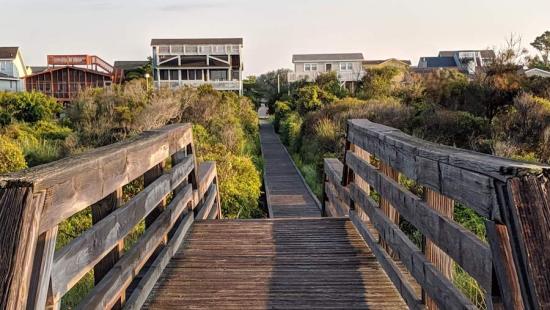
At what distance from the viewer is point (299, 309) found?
3451mm

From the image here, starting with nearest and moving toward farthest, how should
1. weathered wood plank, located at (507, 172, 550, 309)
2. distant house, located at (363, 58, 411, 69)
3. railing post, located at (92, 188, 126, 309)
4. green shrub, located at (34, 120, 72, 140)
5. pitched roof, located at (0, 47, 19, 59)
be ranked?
1. weathered wood plank, located at (507, 172, 550, 309)
2. railing post, located at (92, 188, 126, 309)
3. green shrub, located at (34, 120, 72, 140)
4. distant house, located at (363, 58, 411, 69)
5. pitched roof, located at (0, 47, 19, 59)

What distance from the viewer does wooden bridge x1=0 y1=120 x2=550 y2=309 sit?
163 centimetres

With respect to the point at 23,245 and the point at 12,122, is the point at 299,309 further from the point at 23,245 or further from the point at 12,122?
the point at 12,122

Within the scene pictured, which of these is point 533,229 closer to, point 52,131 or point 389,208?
point 389,208

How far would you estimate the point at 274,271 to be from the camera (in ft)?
13.8

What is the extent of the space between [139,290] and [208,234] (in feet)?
6.88

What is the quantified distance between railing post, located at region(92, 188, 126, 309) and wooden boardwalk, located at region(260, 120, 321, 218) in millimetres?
7928

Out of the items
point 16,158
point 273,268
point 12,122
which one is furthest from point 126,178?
point 12,122

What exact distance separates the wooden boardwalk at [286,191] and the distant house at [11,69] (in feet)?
163

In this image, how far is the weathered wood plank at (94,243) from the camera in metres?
2.03

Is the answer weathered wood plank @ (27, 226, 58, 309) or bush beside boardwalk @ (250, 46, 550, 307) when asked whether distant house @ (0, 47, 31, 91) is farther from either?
weathered wood plank @ (27, 226, 58, 309)

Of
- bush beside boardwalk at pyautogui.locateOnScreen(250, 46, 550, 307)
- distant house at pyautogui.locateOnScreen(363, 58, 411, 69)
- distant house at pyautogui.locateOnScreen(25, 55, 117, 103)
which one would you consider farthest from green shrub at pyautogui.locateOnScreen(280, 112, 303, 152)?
distant house at pyautogui.locateOnScreen(25, 55, 117, 103)

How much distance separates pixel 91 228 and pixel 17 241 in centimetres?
84

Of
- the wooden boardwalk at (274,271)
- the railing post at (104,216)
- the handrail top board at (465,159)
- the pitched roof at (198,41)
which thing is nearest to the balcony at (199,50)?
the pitched roof at (198,41)
